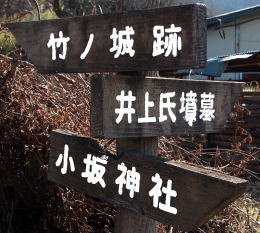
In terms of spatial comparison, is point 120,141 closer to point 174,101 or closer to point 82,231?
point 174,101

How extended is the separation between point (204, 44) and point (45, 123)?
6.53 feet

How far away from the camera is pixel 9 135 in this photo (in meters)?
4.05

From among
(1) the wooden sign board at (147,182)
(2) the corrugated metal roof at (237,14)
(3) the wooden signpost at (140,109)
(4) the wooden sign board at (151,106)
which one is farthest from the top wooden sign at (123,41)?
(2) the corrugated metal roof at (237,14)

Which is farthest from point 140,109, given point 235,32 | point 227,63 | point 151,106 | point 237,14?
point 235,32

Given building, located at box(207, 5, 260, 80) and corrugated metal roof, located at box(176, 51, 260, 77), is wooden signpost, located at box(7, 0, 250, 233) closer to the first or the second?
corrugated metal roof, located at box(176, 51, 260, 77)

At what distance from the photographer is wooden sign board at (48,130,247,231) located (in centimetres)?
221

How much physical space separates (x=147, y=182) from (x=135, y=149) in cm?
30

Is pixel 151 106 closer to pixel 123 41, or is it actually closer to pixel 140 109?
pixel 140 109

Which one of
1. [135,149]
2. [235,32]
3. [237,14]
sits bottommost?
[135,149]

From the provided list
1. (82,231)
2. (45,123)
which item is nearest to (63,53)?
(45,123)

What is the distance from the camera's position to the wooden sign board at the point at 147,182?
2.21m

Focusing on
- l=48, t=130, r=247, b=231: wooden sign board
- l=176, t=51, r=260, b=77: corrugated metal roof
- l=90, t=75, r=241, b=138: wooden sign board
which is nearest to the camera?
l=48, t=130, r=247, b=231: wooden sign board

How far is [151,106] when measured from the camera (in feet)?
8.38

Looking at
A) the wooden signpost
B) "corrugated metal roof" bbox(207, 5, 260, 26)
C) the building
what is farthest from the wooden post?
"corrugated metal roof" bbox(207, 5, 260, 26)
